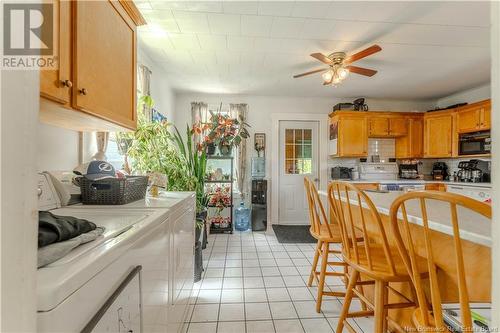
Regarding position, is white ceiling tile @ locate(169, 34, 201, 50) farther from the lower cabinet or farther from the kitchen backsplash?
the kitchen backsplash

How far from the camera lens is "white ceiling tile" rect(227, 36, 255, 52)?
8.32 feet

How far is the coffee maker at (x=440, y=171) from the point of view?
4539mm

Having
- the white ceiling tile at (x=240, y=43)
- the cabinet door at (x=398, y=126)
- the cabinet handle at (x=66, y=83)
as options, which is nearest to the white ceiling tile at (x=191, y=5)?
the white ceiling tile at (x=240, y=43)

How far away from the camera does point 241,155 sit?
177 inches

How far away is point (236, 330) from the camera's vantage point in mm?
1694

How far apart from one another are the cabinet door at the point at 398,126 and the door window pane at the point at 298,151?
1.47m

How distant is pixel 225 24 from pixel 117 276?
2306 millimetres

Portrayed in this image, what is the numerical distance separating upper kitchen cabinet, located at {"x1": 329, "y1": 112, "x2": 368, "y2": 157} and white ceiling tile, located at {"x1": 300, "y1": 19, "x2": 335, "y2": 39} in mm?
2148

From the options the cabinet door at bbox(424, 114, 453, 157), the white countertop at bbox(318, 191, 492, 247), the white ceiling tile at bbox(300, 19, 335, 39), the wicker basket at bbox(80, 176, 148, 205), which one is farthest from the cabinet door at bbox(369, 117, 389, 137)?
the wicker basket at bbox(80, 176, 148, 205)

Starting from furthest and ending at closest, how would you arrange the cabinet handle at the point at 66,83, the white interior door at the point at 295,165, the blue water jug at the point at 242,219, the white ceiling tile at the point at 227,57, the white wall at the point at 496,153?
1. the white interior door at the point at 295,165
2. the blue water jug at the point at 242,219
3. the white ceiling tile at the point at 227,57
4. the cabinet handle at the point at 66,83
5. the white wall at the point at 496,153

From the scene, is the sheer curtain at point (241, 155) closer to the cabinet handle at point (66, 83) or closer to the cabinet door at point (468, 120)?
the cabinet handle at point (66, 83)

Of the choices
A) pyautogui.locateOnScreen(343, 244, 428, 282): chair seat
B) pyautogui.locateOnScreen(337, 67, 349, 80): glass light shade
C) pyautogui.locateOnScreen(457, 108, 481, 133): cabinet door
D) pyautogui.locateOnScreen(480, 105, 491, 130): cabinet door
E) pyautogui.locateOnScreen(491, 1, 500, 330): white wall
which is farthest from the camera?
pyautogui.locateOnScreen(457, 108, 481, 133): cabinet door

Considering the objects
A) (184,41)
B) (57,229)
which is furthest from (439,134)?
(57,229)

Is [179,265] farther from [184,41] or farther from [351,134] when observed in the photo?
[351,134]
